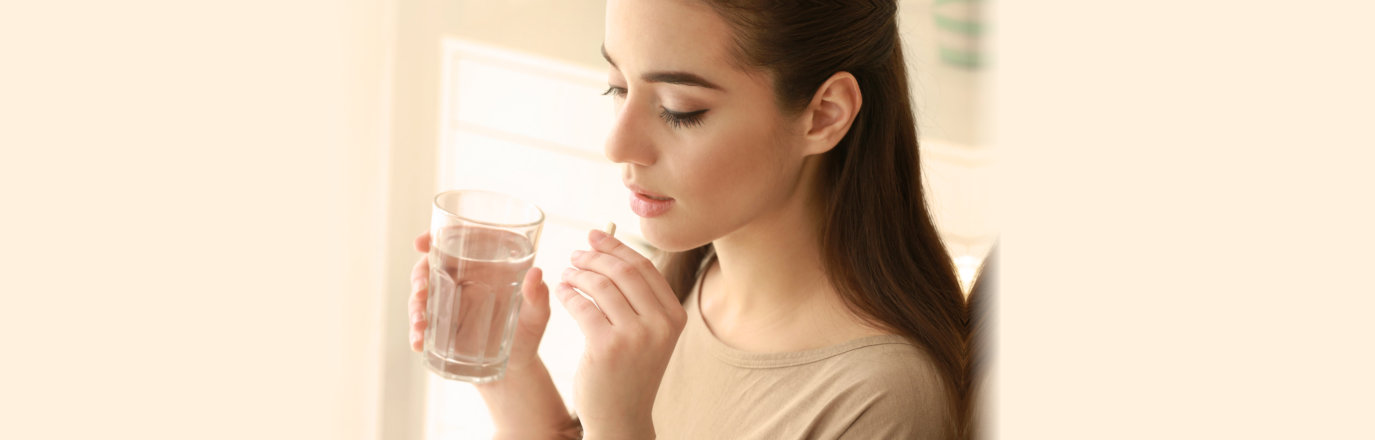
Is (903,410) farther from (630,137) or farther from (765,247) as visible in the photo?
(630,137)

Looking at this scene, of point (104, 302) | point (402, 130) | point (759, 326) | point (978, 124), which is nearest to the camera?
point (104, 302)

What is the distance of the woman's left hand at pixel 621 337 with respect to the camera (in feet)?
2.90

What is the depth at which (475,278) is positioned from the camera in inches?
35.3

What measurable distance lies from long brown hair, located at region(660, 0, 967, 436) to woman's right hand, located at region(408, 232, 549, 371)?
0.27 metres

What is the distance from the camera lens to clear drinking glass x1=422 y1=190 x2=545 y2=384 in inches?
34.6

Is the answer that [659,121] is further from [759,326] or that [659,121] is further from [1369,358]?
[1369,358]

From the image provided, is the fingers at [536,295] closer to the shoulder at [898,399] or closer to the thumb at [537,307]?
the thumb at [537,307]

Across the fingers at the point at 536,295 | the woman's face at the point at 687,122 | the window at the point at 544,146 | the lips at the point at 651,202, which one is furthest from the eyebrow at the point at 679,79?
the window at the point at 544,146

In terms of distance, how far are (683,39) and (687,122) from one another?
7 cm

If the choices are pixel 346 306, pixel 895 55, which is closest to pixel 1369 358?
pixel 895 55

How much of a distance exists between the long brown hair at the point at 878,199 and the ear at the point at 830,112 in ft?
0.03

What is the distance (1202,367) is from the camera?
0.63ft

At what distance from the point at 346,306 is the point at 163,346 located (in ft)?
4.71

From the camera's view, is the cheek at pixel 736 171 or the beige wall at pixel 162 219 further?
the cheek at pixel 736 171
